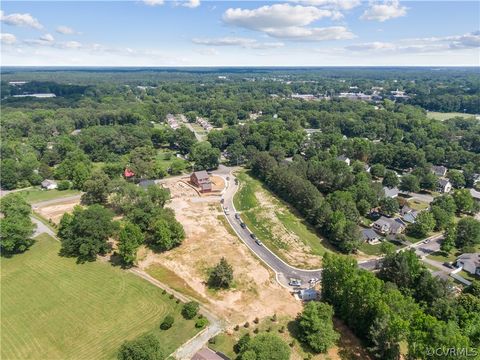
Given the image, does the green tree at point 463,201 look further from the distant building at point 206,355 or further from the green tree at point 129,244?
the green tree at point 129,244

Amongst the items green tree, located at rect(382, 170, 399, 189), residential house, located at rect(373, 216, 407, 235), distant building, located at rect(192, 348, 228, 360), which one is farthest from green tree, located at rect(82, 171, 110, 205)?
green tree, located at rect(382, 170, 399, 189)

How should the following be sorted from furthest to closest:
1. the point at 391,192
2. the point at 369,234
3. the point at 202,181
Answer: the point at 202,181 → the point at 391,192 → the point at 369,234

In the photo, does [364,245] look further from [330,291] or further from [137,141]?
[137,141]

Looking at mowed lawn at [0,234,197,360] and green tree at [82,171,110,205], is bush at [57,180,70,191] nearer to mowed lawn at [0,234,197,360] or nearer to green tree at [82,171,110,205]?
green tree at [82,171,110,205]

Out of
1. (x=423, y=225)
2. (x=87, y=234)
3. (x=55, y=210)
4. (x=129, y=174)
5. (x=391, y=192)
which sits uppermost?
(x=87, y=234)

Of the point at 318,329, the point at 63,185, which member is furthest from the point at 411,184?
the point at 63,185

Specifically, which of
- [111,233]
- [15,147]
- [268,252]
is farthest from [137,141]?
[268,252]

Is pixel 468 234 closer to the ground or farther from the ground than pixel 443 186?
closer to the ground

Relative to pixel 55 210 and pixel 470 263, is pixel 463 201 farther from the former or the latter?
pixel 55 210
